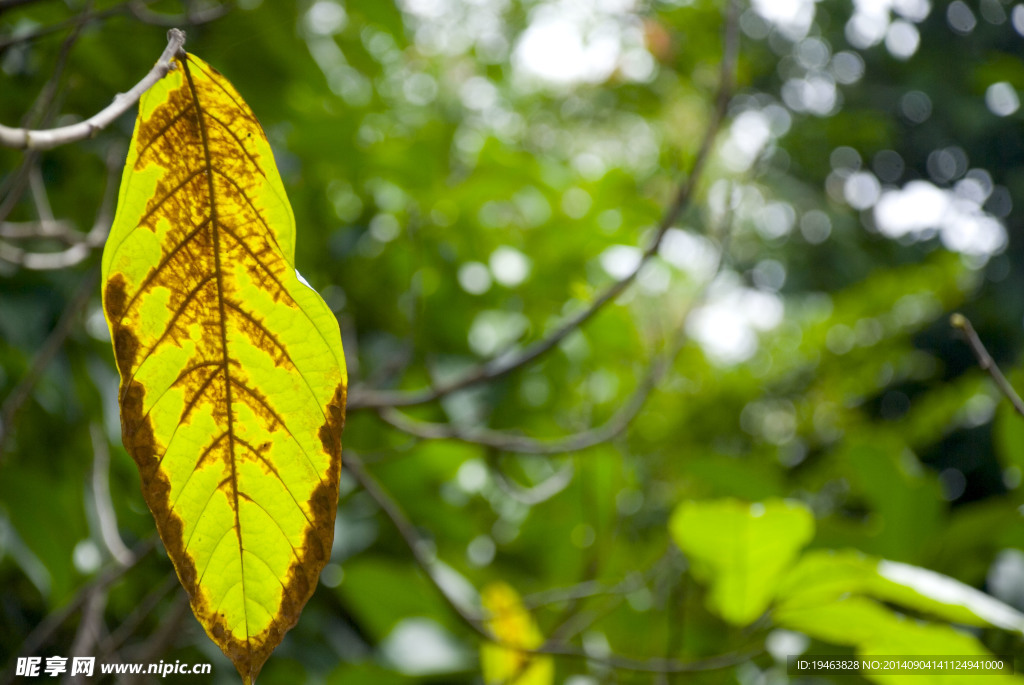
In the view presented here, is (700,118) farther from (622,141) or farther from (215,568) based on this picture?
(215,568)

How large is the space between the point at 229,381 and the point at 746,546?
13.8 inches

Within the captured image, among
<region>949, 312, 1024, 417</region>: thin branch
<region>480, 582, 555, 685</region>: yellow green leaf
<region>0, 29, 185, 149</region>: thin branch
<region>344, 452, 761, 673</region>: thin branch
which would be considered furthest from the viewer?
<region>480, 582, 555, 685</region>: yellow green leaf

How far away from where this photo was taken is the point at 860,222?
161cm

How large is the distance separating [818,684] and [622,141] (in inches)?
54.0

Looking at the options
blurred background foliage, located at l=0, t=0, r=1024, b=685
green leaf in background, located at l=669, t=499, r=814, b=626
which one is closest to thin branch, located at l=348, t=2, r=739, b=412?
blurred background foliage, located at l=0, t=0, r=1024, b=685

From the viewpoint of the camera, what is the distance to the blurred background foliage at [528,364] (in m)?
0.52

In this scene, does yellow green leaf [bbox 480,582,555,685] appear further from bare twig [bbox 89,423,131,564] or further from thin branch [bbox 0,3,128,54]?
thin branch [bbox 0,3,128,54]

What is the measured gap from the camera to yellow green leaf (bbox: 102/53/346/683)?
0.54 feet

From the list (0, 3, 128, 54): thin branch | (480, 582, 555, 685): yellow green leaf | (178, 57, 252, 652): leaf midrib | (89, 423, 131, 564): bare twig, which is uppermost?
(0, 3, 128, 54): thin branch

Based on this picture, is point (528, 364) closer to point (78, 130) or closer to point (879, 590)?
point (879, 590)

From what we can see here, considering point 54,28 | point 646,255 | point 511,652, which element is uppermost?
point 54,28

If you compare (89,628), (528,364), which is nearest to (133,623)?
(89,628)

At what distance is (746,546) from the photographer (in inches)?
16.5

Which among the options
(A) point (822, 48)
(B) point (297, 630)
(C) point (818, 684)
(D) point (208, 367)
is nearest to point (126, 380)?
(D) point (208, 367)
